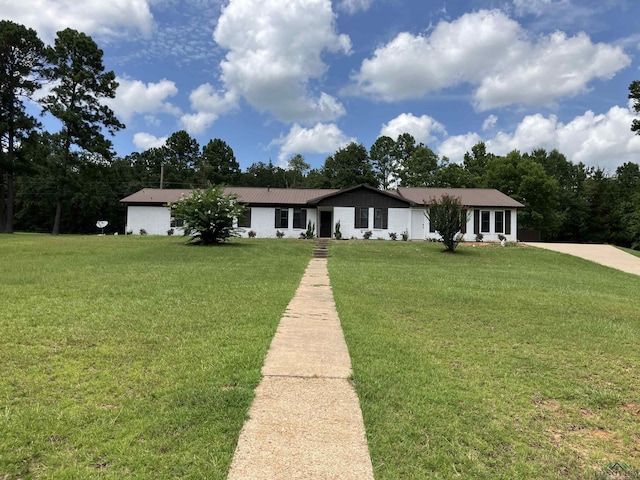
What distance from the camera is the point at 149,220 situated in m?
30.8

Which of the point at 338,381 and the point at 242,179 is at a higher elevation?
the point at 242,179

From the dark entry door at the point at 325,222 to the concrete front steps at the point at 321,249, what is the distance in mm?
5445

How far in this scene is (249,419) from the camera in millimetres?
3184

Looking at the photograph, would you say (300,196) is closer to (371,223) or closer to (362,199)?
(362,199)

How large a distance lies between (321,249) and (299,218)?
29.3ft

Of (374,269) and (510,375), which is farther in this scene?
(374,269)

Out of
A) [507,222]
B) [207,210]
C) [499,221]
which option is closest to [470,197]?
[499,221]

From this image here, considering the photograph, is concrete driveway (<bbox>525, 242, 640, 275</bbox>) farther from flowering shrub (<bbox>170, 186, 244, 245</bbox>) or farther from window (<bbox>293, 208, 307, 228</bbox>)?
flowering shrub (<bbox>170, 186, 244, 245</bbox>)

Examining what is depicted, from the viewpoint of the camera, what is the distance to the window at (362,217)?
2855 cm

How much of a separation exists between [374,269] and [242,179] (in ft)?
187

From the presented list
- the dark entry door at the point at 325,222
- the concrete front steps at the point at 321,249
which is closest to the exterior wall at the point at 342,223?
the dark entry door at the point at 325,222

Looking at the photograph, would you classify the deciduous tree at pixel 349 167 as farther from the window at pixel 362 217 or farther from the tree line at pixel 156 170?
the window at pixel 362 217

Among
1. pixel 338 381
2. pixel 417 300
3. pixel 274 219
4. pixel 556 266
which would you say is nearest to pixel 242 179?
pixel 274 219

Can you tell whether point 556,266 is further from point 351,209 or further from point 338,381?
point 338,381
